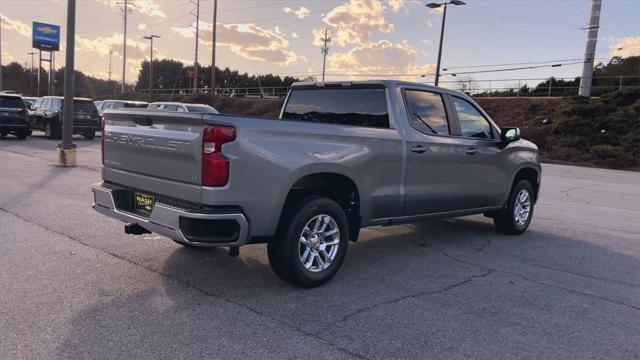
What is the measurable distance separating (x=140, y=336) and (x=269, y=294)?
4.02 ft

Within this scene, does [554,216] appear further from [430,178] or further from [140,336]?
[140,336]

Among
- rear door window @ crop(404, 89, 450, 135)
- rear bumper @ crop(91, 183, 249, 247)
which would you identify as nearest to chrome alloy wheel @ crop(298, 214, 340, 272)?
rear bumper @ crop(91, 183, 249, 247)

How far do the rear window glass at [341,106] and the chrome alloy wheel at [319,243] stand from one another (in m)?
1.30

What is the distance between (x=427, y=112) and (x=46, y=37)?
75.9 metres

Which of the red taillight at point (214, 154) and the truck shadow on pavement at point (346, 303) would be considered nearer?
the truck shadow on pavement at point (346, 303)

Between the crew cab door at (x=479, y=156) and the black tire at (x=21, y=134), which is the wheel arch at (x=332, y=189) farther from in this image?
the black tire at (x=21, y=134)

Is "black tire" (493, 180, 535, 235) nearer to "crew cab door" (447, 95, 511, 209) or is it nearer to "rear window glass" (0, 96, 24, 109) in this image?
"crew cab door" (447, 95, 511, 209)

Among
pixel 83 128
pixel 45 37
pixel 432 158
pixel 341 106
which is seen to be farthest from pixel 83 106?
pixel 45 37

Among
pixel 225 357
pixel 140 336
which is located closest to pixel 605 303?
pixel 225 357

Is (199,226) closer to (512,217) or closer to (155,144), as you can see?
(155,144)

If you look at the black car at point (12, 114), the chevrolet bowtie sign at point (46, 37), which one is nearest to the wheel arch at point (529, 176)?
the black car at point (12, 114)

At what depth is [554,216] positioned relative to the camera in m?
9.14

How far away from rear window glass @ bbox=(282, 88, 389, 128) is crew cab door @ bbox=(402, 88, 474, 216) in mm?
303

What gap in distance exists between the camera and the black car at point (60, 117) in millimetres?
22375
